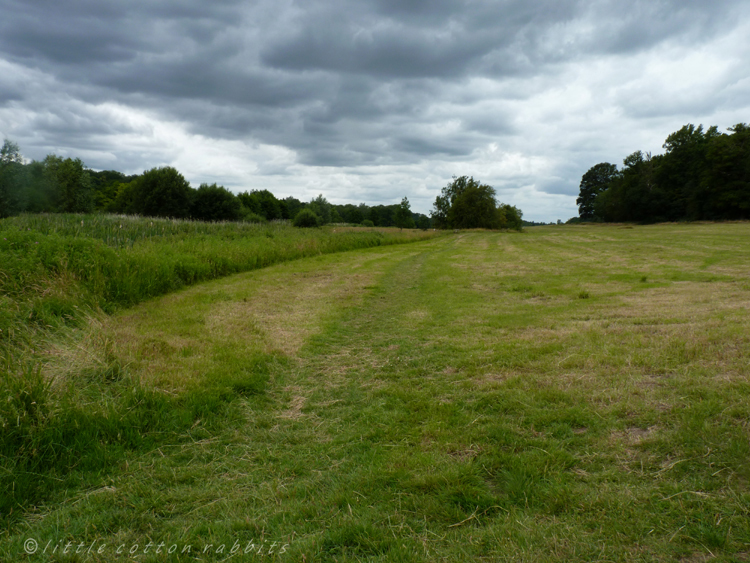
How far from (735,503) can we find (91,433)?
15.5 feet

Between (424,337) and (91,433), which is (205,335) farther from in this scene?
(424,337)

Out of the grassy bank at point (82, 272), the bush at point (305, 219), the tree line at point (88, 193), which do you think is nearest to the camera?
the grassy bank at point (82, 272)

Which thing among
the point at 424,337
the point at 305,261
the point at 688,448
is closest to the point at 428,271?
the point at 305,261

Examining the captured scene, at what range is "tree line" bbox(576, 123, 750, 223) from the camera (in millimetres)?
52781

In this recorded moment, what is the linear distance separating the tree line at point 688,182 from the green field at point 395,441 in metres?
60.7

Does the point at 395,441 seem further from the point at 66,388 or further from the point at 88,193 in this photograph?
the point at 88,193

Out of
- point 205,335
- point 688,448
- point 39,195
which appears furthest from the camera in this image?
point 39,195

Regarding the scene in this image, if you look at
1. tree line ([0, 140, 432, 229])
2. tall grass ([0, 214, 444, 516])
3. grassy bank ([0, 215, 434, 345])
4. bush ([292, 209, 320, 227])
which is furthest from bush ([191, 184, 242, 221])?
tall grass ([0, 214, 444, 516])

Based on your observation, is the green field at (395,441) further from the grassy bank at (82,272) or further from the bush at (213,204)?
the bush at (213,204)

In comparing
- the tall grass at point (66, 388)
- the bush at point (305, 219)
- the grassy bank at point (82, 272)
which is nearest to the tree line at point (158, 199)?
the bush at point (305, 219)

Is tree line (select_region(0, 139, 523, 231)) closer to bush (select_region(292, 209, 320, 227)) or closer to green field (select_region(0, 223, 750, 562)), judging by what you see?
bush (select_region(292, 209, 320, 227))

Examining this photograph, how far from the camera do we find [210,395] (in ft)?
14.9

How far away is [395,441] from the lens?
371 cm

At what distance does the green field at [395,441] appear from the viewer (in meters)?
2.49
